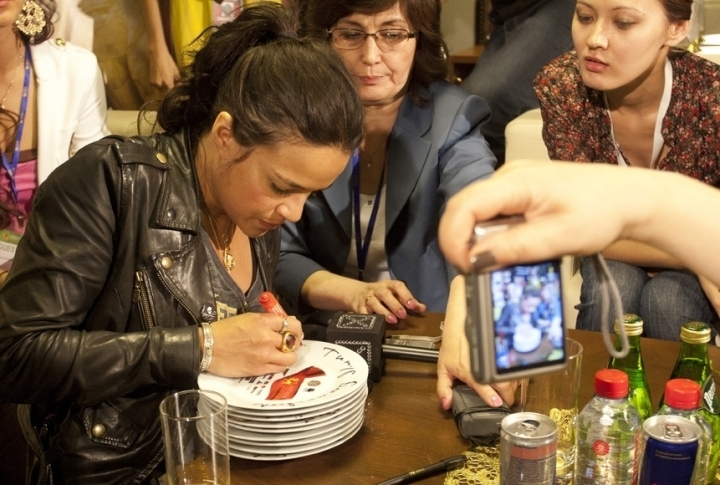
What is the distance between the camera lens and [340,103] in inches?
57.9

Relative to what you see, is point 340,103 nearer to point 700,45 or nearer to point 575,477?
point 575,477

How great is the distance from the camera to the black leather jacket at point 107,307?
4.35 feet

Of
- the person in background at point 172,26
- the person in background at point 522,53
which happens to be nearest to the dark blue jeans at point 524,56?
the person in background at point 522,53

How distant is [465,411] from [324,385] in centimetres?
22

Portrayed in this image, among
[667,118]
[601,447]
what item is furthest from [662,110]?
[601,447]

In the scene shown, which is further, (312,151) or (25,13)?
(25,13)

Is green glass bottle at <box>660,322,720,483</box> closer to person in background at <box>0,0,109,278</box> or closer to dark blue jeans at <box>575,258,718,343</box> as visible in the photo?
dark blue jeans at <box>575,258,718,343</box>

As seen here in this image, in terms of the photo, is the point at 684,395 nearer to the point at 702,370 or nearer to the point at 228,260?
the point at 702,370

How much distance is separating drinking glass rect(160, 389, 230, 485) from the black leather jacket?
0.26 meters

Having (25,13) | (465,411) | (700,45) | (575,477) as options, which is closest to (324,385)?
(465,411)

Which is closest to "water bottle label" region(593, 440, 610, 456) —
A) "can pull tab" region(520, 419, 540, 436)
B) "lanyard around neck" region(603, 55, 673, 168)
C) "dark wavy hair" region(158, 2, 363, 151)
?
"can pull tab" region(520, 419, 540, 436)

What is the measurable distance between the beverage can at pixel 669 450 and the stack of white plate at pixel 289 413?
1.46 ft

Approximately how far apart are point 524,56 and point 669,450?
2224mm
